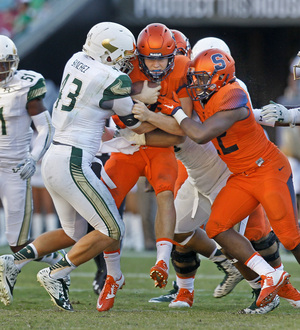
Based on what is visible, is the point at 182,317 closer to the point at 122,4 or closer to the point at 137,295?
the point at 137,295

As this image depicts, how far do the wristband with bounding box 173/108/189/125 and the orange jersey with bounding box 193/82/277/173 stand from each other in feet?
0.46

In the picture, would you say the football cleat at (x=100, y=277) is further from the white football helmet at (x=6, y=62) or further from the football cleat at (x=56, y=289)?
the white football helmet at (x=6, y=62)

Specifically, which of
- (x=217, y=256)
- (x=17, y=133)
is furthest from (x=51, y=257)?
(x=217, y=256)

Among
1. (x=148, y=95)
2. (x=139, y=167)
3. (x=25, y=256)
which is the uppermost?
(x=148, y=95)

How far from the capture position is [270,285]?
164 inches

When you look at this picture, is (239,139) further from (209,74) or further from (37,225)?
(37,225)

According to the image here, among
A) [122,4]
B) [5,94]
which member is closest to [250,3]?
[122,4]

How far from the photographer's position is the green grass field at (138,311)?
12.5ft

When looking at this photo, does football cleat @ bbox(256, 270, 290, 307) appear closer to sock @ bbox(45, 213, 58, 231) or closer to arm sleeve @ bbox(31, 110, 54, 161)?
arm sleeve @ bbox(31, 110, 54, 161)

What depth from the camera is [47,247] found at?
4703mm

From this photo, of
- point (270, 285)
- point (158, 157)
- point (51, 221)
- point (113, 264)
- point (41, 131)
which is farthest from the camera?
point (51, 221)

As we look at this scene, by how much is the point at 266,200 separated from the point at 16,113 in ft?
6.30

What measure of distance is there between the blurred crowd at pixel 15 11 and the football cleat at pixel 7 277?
18.8ft

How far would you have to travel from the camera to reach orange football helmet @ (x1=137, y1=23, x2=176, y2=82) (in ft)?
14.9
